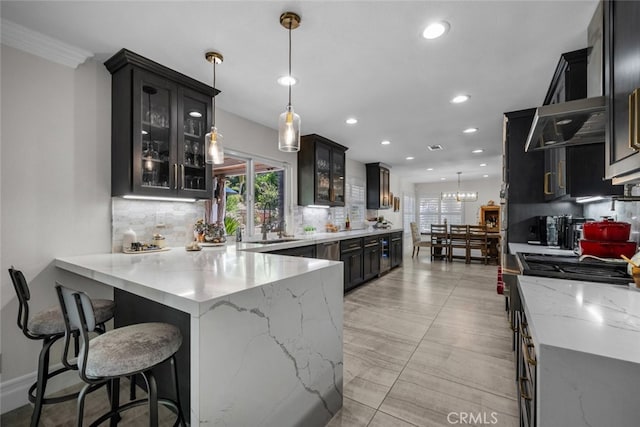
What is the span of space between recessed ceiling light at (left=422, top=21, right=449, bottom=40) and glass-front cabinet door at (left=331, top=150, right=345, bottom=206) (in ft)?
9.78

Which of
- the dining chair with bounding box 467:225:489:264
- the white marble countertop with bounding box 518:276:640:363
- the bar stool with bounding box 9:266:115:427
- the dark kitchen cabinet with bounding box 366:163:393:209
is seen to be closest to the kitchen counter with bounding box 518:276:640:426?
the white marble countertop with bounding box 518:276:640:363

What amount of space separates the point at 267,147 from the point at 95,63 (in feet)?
6.73

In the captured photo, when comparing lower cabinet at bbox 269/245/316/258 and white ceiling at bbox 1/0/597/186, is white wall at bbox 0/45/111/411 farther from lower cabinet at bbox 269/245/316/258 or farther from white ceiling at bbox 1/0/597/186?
lower cabinet at bbox 269/245/316/258

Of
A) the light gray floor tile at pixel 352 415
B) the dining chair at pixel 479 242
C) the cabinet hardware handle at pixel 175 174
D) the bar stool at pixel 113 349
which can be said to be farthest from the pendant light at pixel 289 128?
the dining chair at pixel 479 242

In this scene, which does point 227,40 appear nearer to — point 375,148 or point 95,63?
point 95,63

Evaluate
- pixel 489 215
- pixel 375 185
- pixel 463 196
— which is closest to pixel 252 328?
pixel 375 185

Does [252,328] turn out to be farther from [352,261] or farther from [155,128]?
[352,261]

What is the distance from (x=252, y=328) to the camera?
1.21 meters

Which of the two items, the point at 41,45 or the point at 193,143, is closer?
the point at 41,45

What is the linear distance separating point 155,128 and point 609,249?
3.48 metres

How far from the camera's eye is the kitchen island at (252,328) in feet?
3.45

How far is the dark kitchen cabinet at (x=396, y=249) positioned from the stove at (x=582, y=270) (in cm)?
408

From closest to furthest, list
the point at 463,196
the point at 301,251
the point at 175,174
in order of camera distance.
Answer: the point at 175,174, the point at 301,251, the point at 463,196

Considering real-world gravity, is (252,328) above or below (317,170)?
below
